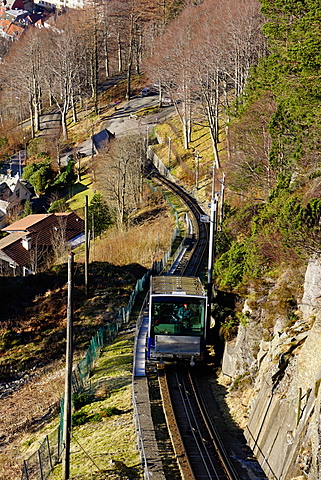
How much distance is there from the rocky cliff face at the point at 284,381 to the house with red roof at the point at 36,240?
2951cm

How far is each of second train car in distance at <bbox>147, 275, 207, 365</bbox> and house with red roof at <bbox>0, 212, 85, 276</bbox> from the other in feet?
90.9

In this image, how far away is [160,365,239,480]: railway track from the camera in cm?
1521

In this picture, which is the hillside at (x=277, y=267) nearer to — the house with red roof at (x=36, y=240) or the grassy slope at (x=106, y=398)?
the grassy slope at (x=106, y=398)

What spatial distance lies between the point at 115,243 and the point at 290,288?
27227 millimetres

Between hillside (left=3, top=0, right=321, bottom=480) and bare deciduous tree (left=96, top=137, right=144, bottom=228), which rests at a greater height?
hillside (left=3, top=0, right=321, bottom=480)

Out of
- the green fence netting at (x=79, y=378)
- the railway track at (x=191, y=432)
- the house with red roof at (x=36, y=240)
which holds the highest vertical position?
the railway track at (x=191, y=432)

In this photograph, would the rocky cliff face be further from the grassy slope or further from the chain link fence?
the chain link fence

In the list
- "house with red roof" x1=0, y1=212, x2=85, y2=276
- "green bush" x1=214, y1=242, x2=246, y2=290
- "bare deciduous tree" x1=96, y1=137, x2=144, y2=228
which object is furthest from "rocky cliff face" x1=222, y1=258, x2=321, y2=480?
"bare deciduous tree" x1=96, y1=137, x2=144, y2=228

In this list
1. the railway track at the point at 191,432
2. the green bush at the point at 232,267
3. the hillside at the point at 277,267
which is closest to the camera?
the hillside at the point at 277,267

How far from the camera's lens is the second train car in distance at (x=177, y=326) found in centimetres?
2033

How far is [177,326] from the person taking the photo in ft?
67.5

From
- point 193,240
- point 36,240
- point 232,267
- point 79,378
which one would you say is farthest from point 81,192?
point 79,378

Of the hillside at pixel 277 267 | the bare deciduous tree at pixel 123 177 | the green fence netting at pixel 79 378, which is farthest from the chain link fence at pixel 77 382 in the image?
the bare deciduous tree at pixel 123 177

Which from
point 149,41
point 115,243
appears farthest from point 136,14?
point 115,243
